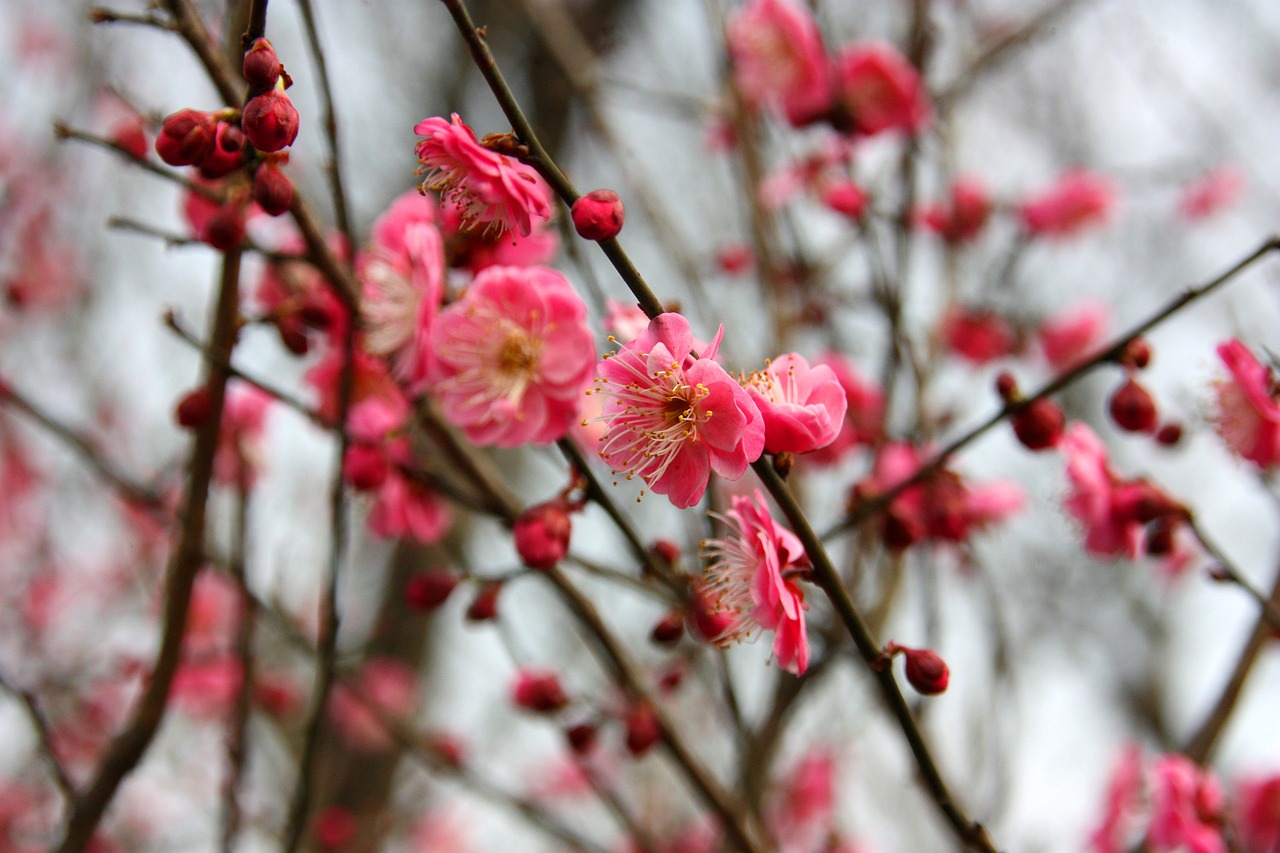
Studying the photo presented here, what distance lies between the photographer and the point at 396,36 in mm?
6879

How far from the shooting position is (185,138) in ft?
3.70

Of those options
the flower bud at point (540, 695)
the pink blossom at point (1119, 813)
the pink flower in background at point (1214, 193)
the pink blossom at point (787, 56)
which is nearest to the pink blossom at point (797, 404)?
the flower bud at point (540, 695)

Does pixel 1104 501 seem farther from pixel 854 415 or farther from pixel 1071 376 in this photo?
pixel 854 415

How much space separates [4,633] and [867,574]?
160 inches

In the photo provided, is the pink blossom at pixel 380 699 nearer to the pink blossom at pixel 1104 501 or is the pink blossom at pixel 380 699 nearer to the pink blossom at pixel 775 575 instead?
the pink blossom at pixel 1104 501

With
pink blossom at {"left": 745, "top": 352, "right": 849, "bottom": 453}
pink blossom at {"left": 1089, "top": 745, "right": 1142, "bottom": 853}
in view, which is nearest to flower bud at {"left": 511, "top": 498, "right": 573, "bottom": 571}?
pink blossom at {"left": 745, "top": 352, "right": 849, "bottom": 453}

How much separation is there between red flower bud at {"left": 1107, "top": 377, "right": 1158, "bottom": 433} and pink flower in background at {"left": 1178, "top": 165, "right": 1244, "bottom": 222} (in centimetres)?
391

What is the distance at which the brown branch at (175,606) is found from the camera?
5.12ft

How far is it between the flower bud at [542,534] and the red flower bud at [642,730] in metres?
0.55

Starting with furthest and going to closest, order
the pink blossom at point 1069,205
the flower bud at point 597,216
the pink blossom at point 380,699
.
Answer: the pink blossom at point 380,699
the pink blossom at point 1069,205
the flower bud at point 597,216

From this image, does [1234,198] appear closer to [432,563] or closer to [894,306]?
[894,306]

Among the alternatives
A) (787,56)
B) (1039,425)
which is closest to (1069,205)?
(787,56)

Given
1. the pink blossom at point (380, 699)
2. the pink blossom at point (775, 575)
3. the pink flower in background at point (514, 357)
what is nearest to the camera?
the pink blossom at point (775, 575)

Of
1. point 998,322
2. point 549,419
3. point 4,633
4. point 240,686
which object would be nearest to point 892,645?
point 549,419
